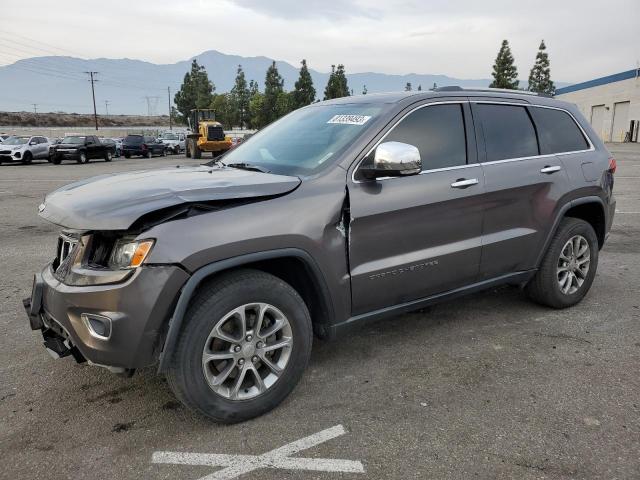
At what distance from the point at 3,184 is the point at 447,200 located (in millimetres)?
16184

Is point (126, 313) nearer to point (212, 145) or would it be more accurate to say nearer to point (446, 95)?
point (446, 95)

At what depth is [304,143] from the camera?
11.7 ft

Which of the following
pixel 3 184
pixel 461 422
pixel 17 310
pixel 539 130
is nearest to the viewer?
pixel 461 422

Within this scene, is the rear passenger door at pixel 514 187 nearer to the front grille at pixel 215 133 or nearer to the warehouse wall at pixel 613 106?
the front grille at pixel 215 133

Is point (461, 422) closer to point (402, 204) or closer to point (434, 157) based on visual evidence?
point (402, 204)

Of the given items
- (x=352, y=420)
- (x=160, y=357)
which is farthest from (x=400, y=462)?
(x=160, y=357)

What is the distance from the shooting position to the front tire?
2625 millimetres

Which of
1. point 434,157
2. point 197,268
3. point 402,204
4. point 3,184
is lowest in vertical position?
point 3,184

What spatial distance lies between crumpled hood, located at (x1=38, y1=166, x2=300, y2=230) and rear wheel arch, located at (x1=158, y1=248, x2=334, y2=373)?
33 centimetres

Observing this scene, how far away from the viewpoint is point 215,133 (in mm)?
30109

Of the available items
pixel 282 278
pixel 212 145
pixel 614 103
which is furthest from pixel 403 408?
pixel 614 103

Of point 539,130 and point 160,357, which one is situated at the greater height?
point 539,130

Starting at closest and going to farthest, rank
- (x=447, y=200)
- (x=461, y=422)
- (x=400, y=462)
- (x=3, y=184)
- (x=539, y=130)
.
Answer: (x=400, y=462) < (x=461, y=422) < (x=447, y=200) < (x=539, y=130) < (x=3, y=184)

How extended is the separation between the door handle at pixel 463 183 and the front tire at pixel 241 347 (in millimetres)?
1369
